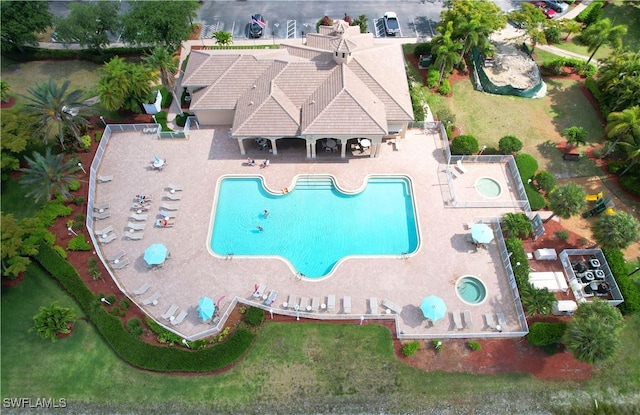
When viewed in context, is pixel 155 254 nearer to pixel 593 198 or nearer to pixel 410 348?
pixel 410 348

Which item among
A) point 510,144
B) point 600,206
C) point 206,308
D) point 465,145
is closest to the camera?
point 206,308

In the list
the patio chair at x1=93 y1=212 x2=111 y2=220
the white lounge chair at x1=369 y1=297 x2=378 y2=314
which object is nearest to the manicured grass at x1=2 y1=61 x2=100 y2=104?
the patio chair at x1=93 y1=212 x2=111 y2=220

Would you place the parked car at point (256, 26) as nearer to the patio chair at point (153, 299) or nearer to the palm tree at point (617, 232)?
the patio chair at point (153, 299)

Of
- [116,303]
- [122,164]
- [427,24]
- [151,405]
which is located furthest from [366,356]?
[427,24]

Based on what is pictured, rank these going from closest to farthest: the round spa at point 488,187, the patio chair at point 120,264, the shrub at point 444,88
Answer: the patio chair at point 120,264 < the round spa at point 488,187 < the shrub at point 444,88

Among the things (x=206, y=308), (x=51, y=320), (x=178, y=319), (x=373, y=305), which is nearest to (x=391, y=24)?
(x=373, y=305)

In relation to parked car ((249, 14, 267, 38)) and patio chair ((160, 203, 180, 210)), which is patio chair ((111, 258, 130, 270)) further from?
parked car ((249, 14, 267, 38))

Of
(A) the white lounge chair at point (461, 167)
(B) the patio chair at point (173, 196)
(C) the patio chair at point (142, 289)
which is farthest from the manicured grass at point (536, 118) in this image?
(C) the patio chair at point (142, 289)
